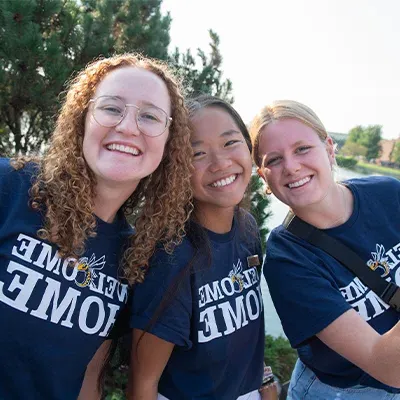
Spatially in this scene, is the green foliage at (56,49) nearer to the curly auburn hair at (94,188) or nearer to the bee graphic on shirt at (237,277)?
the curly auburn hair at (94,188)

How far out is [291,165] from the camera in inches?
75.0

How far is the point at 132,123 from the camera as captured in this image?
5.23ft

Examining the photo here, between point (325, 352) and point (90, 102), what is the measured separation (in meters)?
1.53

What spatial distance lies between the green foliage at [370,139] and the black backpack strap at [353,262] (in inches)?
2040

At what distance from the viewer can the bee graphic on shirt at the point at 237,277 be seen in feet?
6.02

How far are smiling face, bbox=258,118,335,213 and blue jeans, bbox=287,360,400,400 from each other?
837 mm

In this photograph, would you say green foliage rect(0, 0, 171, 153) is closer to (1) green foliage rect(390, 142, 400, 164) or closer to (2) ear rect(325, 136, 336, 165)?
(2) ear rect(325, 136, 336, 165)

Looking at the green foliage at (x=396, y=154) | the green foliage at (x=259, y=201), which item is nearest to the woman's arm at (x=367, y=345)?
the green foliage at (x=259, y=201)

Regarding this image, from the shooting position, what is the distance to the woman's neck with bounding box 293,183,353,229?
190cm

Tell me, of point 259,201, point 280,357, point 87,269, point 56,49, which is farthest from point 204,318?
point 280,357

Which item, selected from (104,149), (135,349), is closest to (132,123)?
(104,149)

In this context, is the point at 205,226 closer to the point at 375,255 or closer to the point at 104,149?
the point at 104,149

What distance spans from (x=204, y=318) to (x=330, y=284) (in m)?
0.56

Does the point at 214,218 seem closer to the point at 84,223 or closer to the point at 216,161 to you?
the point at 216,161
